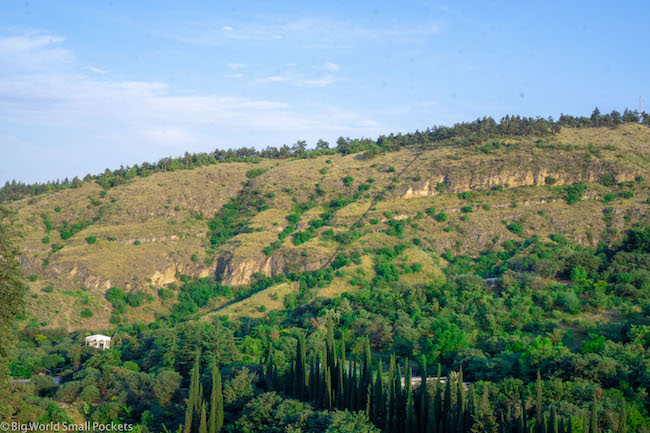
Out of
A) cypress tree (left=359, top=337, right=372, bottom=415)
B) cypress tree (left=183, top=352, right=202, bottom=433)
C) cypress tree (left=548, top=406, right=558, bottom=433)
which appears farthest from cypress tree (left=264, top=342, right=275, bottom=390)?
cypress tree (left=548, top=406, right=558, bottom=433)

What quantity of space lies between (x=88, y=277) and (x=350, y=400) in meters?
46.6

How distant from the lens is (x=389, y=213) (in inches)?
3105

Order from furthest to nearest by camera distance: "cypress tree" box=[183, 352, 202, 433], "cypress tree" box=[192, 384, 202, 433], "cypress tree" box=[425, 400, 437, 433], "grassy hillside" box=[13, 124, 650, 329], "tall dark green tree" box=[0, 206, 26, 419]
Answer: "grassy hillside" box=[13, 124, 650, 329] < "cypress tree" box=[192, 384, 202, 433] < "cypress tree" box=[183, 352, 202, 433] < "cypress tree" box=[425, 400, 437, 433] < "tall dark green tree" box=[0, 206, 26, 419]

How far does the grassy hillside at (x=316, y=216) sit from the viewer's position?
71.1 metres

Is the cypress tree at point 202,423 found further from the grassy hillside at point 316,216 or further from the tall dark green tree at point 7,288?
the grassy hillside at point 316,216

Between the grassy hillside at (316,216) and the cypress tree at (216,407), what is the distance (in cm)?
2847

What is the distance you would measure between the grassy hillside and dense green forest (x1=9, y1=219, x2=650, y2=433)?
350cm

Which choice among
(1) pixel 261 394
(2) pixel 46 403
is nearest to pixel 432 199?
(1) pixel 261 394

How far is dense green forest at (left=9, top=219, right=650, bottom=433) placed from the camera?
102 feet

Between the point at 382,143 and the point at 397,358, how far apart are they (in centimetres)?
6738

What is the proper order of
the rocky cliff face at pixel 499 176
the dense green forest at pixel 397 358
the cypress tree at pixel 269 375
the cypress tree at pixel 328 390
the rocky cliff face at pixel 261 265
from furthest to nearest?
1. the rocky cliff face at pixel 499 176
2. the rocky cliff face at pixel 261 265
3. the cypress tree at pixel 269 375
4. the cypress tree at pixel 328 390
5. the dense green forest at pixel 397 358

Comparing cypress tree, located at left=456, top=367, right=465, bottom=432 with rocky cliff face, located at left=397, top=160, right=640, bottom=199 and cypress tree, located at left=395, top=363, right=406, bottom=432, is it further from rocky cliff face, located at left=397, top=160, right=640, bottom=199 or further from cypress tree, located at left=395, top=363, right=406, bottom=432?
rocky cliff face, located at left=397, top=160, right=640, bottom=199

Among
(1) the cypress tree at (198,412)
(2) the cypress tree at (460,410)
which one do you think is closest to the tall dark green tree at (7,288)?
(1) the cypress tree at (198,412)

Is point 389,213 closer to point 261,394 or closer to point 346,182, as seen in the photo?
point 346,182
